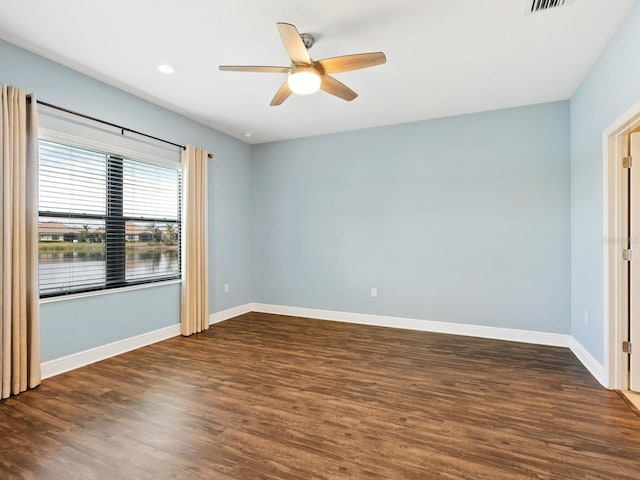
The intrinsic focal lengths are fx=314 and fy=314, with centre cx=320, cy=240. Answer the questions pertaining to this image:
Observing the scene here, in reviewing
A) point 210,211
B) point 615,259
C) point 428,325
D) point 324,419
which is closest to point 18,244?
point 210,211

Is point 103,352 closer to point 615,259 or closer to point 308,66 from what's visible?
point 308,66

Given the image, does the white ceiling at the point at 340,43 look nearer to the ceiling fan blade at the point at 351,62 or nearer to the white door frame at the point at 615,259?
the ceiling fan blade at the point at 351,62

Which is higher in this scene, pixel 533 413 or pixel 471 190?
pixel 471 190

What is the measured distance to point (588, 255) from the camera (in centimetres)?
309

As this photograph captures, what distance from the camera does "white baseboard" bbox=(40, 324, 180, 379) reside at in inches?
114

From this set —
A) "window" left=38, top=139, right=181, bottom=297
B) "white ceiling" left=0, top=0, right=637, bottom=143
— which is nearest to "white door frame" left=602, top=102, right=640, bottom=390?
"white ceiling" left=0, top=0, right=637, bottom=143

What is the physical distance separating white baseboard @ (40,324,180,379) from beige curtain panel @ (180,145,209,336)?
0.25 metres

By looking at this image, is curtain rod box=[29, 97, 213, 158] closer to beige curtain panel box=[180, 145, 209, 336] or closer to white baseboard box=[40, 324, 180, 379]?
beige curtain panel box=[180, 145, 209, 336]

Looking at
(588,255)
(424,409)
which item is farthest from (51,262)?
(588,255)

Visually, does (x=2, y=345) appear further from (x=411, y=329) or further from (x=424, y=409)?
(x=411, y=329)

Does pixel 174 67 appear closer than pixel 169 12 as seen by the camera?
No

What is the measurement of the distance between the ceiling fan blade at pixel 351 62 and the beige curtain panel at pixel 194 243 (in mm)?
2590

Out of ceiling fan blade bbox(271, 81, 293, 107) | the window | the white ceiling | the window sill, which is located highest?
the white ceiling

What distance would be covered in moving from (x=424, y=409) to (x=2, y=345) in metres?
3.31
